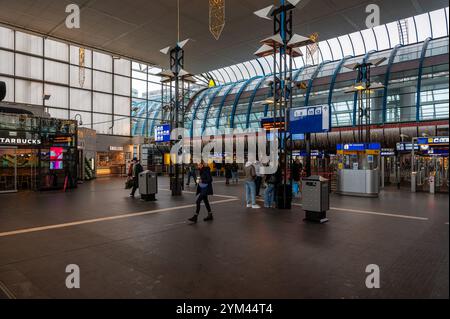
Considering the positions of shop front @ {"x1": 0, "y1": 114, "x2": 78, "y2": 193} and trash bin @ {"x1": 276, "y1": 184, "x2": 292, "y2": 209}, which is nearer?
trash bin @ {"x1": 276, "y1": 184, "x2": 292, "y2": 209}

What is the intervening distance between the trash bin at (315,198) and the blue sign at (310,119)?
5.80 feet

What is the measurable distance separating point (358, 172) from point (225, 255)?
10.1m

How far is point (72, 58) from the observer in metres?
26.5

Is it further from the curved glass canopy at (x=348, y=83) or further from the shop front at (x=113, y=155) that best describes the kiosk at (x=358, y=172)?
the shop front at (x=113, y=155)

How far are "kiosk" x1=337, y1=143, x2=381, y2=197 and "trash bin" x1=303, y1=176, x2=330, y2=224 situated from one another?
20.9 ft

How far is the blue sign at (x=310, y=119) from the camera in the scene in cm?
817

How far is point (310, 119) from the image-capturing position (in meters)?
8.52

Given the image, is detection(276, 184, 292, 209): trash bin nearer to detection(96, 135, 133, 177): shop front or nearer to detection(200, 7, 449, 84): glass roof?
detection(200, 7, 449, 84): glass roof

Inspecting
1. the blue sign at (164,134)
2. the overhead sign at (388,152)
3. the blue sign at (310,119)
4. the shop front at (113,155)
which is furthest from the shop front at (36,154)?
the overhead sign at (388,152)

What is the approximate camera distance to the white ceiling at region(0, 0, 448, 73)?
598 inches

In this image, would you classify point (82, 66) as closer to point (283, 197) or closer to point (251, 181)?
point (251, 181)

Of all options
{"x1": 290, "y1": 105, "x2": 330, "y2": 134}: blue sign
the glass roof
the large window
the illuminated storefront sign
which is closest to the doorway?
the illuminated storefront sign

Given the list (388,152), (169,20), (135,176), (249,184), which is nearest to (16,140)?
(135,176)
